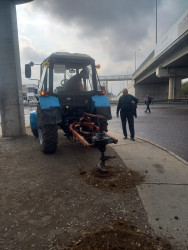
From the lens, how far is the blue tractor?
4863mm

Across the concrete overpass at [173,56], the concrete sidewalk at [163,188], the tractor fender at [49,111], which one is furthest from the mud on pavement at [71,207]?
the concrete overpass at [173,56]

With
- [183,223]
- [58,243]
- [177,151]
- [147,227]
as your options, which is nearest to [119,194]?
[147,227]

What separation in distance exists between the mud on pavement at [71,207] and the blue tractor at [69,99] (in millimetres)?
879

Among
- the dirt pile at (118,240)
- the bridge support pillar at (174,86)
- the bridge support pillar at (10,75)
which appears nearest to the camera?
the dirt pile at (118,240)

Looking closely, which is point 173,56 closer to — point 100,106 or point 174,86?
point 174,86

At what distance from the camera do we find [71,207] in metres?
2.71

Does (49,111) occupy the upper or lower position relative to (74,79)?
lower

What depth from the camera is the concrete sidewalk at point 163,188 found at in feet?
7.43

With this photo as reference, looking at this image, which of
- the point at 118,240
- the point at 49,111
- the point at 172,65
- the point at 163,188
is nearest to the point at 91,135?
the point at 49,111

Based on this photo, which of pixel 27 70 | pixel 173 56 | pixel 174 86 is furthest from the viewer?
pixel 174 86

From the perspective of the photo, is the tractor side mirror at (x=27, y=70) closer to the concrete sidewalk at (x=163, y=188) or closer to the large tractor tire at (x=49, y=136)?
Answer: the large tractor tire at (x=49, y=136)

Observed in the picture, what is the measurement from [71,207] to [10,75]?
20.8ft

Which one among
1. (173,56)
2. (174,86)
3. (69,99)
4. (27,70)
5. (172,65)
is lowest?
(69,99)

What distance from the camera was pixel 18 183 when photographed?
3.50 m
